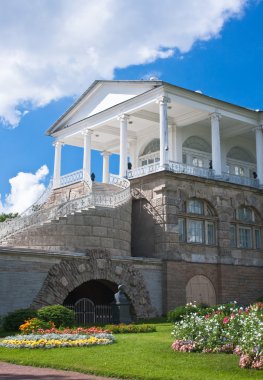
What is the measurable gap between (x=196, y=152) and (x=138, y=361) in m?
26.8

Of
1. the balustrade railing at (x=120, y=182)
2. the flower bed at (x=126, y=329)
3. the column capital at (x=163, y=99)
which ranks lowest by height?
the flower bed at (x=126, y=329)

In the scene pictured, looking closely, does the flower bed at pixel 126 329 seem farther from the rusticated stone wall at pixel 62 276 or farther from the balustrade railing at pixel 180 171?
the balustrade railing at pixel 180 171

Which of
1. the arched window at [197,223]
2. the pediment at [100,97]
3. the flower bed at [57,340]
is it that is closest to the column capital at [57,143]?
the pediment at [100,97]

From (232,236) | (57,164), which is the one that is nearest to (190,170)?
(232,236)

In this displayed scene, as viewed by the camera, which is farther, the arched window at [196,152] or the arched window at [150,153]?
the arched window at [150,153]

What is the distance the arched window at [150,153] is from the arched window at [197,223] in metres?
6.52

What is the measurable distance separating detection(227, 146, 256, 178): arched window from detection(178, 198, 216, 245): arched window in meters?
7.43

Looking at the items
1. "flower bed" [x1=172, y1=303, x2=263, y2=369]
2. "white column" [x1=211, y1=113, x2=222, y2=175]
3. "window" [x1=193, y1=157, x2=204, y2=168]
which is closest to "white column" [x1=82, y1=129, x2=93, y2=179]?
"window" [x1=193, y1=157, x2=204, y2=168]

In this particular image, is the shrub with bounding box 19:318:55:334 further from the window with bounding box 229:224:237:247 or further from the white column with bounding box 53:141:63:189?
the white column with bounding box 53:141:63:189

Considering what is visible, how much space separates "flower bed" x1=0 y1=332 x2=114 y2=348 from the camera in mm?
15525

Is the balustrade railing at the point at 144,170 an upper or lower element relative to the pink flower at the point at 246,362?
upper

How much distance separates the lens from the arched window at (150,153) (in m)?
38.3

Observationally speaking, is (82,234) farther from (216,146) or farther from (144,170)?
(216,146)

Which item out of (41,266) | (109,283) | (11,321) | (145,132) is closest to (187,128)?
(145,132)
